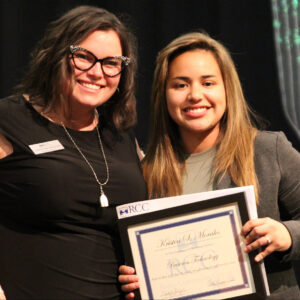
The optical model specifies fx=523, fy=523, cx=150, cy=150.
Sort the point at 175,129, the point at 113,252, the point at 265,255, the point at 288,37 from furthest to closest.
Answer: the point at 288,37
the point at 175,129
the point at 113,252
the point at 265,255

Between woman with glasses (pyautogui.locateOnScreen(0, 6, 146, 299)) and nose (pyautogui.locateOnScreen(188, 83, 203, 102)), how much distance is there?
0.26m

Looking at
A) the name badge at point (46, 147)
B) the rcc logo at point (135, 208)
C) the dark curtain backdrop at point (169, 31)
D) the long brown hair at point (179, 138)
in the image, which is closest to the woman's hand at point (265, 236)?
the long brown hair at point (179, 138)

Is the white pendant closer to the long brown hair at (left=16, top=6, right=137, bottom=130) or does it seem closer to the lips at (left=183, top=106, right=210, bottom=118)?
the long brown hair at (left=16, top=6, right=137, bottom=130)

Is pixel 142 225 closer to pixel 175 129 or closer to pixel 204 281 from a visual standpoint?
pixel 204 281

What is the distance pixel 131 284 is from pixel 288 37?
184 cm

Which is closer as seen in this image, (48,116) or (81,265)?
(81,265)

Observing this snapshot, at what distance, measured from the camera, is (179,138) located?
2135 millimetres

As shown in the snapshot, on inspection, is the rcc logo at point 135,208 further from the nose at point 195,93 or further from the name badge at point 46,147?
the nose at point 195,93

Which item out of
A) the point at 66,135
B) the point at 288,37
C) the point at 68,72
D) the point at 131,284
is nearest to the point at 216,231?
the point at 131,284

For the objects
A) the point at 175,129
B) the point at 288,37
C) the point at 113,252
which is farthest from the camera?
the point at 288,37

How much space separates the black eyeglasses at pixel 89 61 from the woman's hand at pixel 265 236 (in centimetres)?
73

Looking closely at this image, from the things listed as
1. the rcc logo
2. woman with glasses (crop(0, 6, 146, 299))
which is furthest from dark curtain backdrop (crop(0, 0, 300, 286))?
the rcc logo

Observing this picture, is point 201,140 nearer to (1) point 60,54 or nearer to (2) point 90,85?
(2) point 90,85

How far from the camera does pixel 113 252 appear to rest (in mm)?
1832
